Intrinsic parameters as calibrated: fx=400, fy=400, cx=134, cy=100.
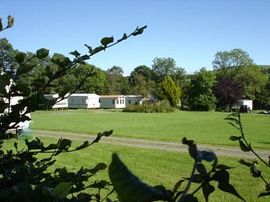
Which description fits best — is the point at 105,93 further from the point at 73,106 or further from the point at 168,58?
the point at 168,58

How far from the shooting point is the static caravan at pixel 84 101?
68.5m

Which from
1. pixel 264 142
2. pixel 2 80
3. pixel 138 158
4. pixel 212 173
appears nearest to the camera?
pixel 212 173

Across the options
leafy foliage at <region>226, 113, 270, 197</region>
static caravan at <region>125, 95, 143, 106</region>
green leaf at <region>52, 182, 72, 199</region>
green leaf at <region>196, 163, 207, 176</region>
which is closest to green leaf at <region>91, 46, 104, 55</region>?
leafy foliage at <region>226, 113, 270, 197</region>

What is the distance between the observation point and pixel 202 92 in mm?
67750

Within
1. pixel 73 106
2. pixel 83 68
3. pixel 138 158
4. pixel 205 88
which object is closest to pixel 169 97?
pixel 205 88

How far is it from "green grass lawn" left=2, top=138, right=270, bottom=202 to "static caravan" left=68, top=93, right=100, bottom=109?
50332mm

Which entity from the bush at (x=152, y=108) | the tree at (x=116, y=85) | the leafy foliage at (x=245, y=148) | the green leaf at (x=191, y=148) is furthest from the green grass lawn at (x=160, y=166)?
the tree at (x=116, y=85)

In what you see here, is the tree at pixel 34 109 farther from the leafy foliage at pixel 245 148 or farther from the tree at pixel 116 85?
the tree at pixel 116 85

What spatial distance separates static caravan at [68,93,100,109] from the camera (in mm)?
68500

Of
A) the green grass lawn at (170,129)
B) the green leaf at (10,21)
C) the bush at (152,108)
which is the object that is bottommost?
the green grass lawn at (170,129)

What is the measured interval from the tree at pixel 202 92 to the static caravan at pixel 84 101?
16.5 m

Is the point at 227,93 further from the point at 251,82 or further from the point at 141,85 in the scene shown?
the point at 141,85

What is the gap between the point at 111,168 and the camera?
592mm

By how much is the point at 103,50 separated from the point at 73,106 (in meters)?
69.1
